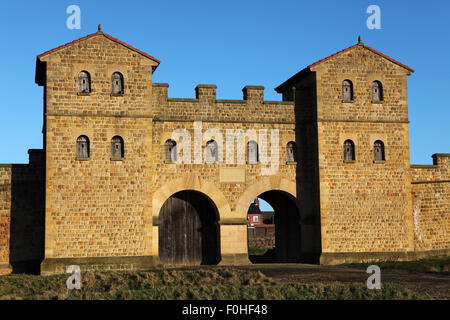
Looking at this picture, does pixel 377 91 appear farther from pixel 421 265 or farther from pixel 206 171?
pixel 206 171

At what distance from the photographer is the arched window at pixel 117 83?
23.2 meters

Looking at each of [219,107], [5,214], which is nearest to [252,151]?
[219,107]

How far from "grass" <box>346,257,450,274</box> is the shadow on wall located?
40.2 ft

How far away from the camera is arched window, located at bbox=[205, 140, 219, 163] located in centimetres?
2403

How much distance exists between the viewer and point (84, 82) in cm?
2295

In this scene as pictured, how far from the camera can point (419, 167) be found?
2594cm

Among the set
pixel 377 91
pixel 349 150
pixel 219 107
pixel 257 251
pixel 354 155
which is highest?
pixel 377 91

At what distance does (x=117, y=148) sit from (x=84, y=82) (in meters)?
2.84

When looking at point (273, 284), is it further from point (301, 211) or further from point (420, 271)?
point (301, 211)

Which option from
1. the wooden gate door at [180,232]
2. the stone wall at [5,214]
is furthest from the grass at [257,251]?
the stone wall at [5,214]

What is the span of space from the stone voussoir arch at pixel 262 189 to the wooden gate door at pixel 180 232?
196cm

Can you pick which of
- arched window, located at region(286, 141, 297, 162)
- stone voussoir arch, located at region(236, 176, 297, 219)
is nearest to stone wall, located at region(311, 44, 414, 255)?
arched window, located at region(286, 141, 297, 162)
